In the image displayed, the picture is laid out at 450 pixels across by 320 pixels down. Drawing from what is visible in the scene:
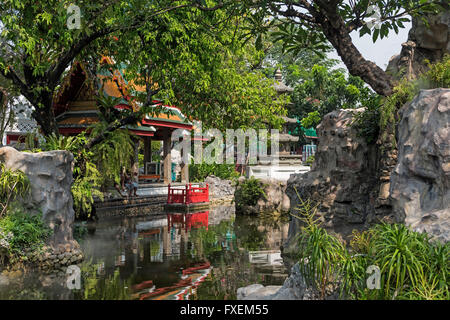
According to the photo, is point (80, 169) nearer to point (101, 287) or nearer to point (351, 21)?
point (101, 287)

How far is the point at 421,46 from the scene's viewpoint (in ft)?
31.3

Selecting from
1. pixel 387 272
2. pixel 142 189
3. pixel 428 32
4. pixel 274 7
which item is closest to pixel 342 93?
pixel 142 189

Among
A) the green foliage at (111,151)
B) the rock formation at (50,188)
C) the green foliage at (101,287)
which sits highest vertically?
the green foliage at (111,151)

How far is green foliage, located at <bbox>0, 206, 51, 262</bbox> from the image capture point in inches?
348

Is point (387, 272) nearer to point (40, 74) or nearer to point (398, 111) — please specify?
point (398, 111)

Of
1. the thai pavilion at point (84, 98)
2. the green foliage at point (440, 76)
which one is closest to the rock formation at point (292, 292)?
the green foliage at point (440, 76)

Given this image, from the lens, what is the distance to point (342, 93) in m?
37.5

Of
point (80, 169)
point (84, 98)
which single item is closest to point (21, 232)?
point (80, 169)

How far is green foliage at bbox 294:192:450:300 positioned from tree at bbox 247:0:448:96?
3.47 meters

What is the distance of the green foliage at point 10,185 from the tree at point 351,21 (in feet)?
19.1

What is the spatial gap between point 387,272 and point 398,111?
3678mm

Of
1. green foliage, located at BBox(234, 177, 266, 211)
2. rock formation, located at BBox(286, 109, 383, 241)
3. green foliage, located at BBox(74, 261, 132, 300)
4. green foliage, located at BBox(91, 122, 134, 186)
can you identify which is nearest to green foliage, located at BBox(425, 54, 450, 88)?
rock formation, located at BBox(286, 109, 383, 241)

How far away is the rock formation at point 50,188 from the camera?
966cm

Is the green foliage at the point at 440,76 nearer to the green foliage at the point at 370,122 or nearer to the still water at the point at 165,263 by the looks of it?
the green foliage at the point at 370,122
